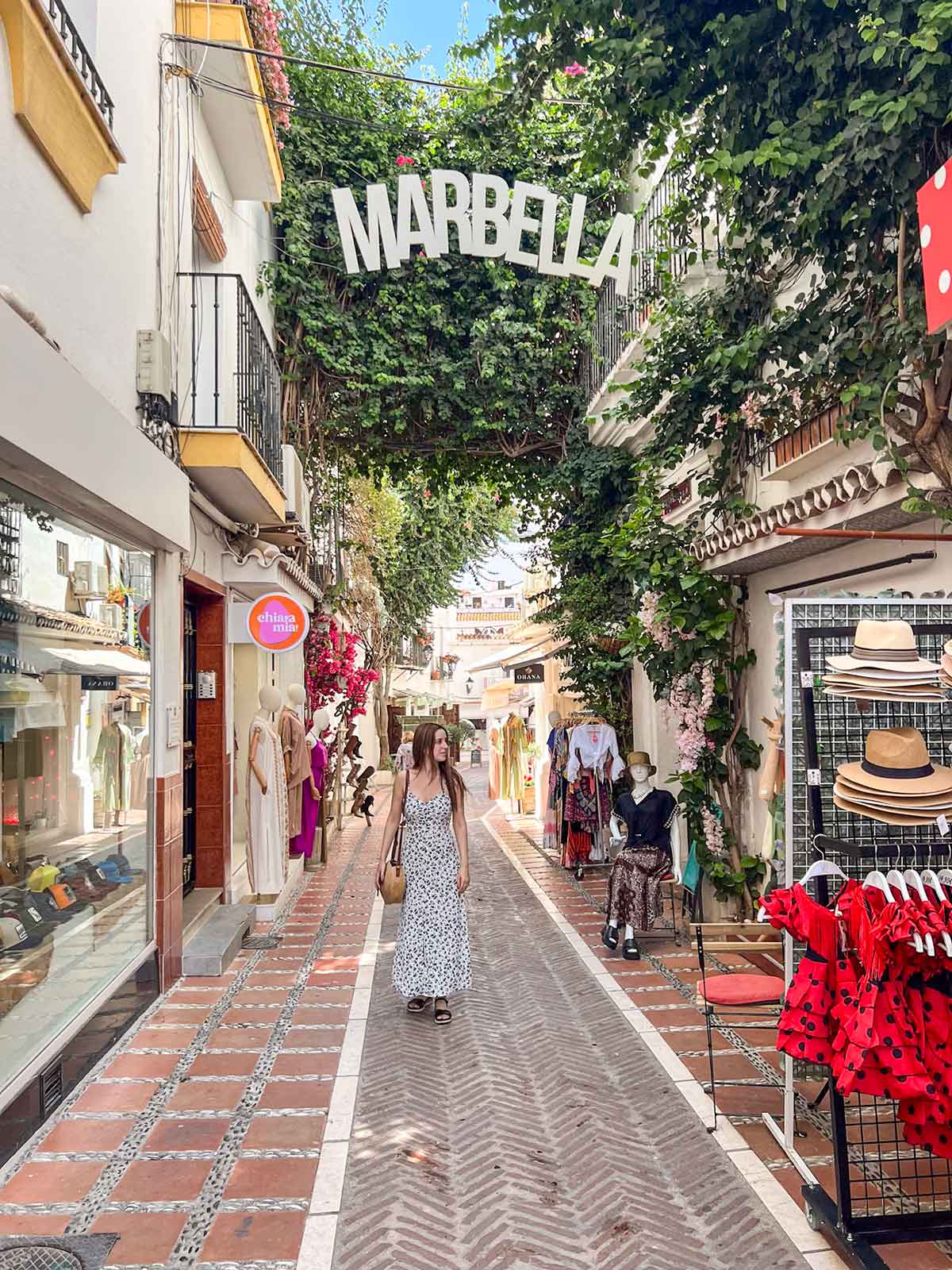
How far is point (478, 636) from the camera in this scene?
4991 cm

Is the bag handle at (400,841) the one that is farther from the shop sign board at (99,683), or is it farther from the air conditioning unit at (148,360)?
the air conditioning unit at (148,360)

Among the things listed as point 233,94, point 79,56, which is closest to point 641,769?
Answer: point 79,56

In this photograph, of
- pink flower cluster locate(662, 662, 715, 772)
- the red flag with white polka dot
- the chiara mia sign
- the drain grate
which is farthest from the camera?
the chiara mia sign

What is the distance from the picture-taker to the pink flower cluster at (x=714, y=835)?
7.31m

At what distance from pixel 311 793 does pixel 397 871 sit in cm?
409

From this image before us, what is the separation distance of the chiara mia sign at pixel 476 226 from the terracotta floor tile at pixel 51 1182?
8.28 metres

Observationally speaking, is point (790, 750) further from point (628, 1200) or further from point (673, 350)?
point (673, 350)

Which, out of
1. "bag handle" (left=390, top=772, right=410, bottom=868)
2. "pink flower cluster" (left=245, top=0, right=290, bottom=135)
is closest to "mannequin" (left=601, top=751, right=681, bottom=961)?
"bag handle" (left=390, top=772, right=410, bottom=868)

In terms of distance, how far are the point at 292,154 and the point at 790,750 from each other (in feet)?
34.7

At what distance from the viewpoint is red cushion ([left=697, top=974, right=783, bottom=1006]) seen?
4.13m

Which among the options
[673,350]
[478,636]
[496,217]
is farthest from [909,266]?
[478,636]

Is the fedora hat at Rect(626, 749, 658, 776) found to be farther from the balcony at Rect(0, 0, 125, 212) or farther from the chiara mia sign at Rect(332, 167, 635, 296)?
the balcony at Rect(0, 0, 125, 212)

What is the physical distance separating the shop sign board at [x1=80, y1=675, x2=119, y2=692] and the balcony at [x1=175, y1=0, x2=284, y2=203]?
4834 millimetres

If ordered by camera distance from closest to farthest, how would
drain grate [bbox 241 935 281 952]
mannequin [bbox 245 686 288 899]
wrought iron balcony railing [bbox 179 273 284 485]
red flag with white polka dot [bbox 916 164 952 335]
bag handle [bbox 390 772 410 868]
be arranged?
red flag with white polka dot [bbox 916 164 952 335] → bag handle [bbox 390 772 410 868] → wrought iron balcony railing [bbox 179 273 284 485] → drain grate [bbox 241 935 281 952] → mannequin [bbox 245 686 288 899]
